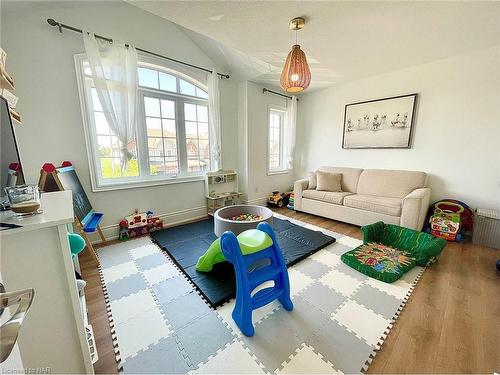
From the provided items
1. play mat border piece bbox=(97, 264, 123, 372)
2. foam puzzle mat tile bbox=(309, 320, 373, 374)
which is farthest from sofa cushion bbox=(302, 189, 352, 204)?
play mat border piece bbox=(97, 264, 123, 372)

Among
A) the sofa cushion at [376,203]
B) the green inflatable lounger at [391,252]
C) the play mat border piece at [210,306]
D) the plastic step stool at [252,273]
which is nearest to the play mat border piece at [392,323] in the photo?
the play mat border piece at [210,306]

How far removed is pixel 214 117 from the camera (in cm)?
329

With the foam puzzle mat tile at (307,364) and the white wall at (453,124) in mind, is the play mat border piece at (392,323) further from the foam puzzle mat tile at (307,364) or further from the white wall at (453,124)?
the white wall at (453,124)

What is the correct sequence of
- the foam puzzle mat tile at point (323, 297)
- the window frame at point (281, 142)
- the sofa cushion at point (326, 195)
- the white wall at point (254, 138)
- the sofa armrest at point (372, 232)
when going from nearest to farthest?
1. the foam puzzle mat tile at point (323, 297)
2. the sofa armrest at point (372, 232)
3. the sofa cushion at point (326, 195)
4. the white wall at point (254, 138)
5. the window frame at point (281, 142)

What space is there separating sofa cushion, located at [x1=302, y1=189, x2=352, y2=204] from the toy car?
60 centimetres

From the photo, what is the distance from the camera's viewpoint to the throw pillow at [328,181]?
3.49 meters

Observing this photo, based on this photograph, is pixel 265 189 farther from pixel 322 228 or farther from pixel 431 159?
pixel 431 159

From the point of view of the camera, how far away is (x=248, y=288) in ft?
4.20

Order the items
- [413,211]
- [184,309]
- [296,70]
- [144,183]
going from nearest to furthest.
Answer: [184,309] → [296,70] → [413,211] → [144,183]

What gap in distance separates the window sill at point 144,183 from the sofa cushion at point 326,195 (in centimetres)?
185

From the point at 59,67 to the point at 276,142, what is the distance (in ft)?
11.5

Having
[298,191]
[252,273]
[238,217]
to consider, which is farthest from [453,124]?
[252,273]

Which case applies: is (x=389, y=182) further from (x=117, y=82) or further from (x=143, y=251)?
(x=117, y=82)

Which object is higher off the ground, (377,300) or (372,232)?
(372,232)
